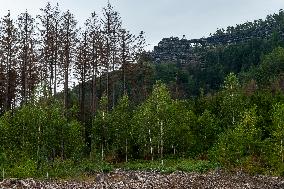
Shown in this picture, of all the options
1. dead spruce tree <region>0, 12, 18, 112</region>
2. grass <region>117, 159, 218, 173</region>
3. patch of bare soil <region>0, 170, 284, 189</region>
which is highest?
dead spruce tree <region>0, 12, 18, 112</region>

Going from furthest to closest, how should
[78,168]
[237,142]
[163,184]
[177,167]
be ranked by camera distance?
[177,167] → [78,168] → [237,142] → [163,184]

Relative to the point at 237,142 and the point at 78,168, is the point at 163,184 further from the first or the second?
the point at 78,168

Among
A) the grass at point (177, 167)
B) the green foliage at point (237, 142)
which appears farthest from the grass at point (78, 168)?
the green foliage at point (237, 142)

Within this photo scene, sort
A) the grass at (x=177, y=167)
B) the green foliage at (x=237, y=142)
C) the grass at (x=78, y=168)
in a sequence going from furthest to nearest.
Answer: the grass at (x=177, y=167), the green foliage at (x=237, y=142), the grass at (x=78, y=168)

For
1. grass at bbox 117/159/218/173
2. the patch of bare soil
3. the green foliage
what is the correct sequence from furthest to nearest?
grass at bbox 117/159/218/173 < the green foliage < the patch of bare soil

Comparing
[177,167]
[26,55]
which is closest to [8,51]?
[26,55]

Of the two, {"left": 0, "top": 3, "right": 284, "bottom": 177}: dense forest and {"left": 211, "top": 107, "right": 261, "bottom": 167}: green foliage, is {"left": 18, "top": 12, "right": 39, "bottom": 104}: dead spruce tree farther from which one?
{"left": 211, "top": 107, "right": 261, "bottom": 167}: green foliage

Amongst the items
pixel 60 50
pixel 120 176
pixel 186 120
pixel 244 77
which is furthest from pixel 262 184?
pixel 244 77

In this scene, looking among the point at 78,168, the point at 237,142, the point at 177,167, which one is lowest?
the point at 177,167

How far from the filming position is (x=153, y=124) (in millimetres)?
56812

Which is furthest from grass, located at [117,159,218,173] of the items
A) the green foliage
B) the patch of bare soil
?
the patch of bare soil

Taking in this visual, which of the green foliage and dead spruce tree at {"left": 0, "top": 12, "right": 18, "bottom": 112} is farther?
dead spruce tree at {"left": 0, "top": 12, "right": 18, "bottom": 112}

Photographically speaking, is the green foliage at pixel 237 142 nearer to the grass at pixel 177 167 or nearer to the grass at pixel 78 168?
the grass at pixel 177 167

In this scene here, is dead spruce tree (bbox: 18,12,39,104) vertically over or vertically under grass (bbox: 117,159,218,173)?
over
